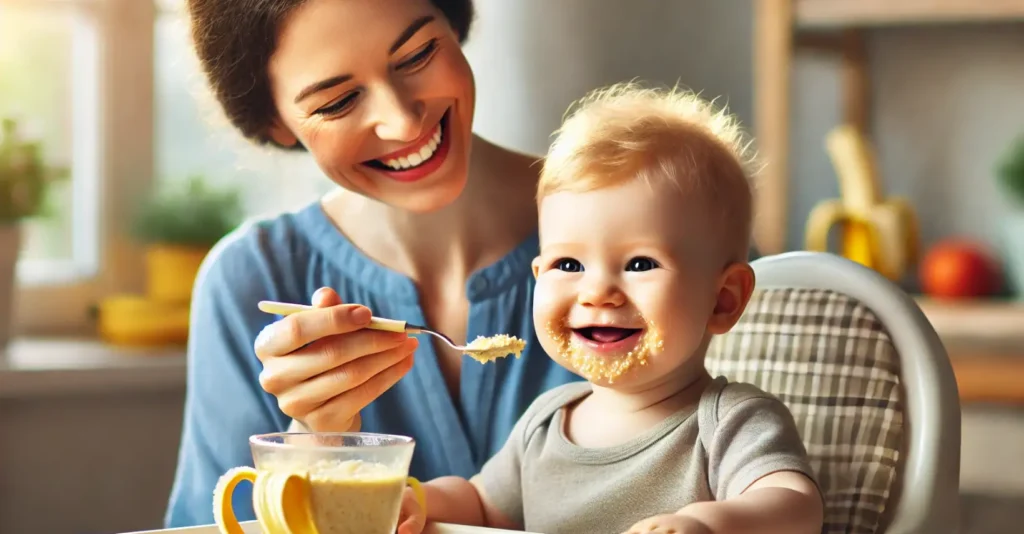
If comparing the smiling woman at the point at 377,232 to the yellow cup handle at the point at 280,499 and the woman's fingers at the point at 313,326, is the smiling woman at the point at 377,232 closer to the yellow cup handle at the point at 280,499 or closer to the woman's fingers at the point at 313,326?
the woman's fingers at the point at 313,326

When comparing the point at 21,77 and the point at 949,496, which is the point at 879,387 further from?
the point at 21,77

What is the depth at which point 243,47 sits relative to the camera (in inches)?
57.1

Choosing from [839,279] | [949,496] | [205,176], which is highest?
[205,176]

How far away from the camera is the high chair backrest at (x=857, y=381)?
124 cm

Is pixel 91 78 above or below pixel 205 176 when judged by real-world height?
above

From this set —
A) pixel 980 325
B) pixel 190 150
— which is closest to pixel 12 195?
pixel 190 150

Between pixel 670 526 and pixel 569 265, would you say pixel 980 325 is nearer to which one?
pixel 569 265

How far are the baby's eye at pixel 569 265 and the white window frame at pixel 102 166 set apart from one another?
6.89 ft

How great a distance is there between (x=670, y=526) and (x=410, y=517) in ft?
0.85

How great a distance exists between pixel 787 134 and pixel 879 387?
5.31 feet

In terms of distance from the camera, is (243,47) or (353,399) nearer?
(353,399)

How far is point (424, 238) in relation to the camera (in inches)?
64.4

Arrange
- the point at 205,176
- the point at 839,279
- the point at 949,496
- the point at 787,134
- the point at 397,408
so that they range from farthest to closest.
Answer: the point at 205,176 < the point at 787,134 < the point at 397,408 < the point at 839,279 < the point at 949,496

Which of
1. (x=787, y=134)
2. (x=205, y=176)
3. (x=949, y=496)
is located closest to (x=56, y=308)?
(x=205, y=176)
